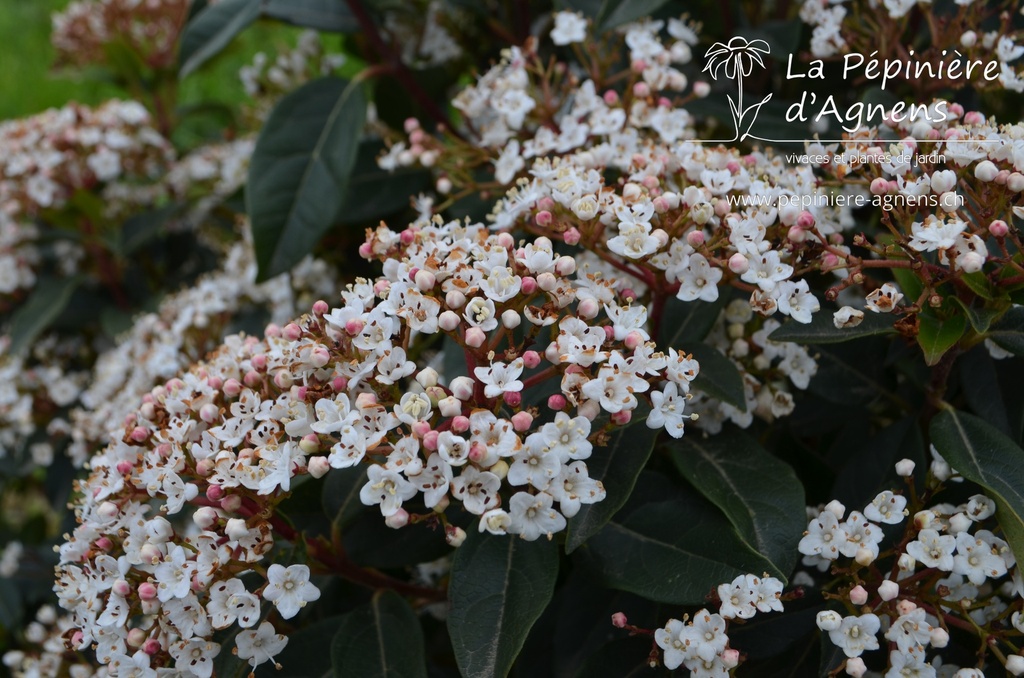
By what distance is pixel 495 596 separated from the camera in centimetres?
146

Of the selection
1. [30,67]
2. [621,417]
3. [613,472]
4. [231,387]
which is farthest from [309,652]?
[30,67]

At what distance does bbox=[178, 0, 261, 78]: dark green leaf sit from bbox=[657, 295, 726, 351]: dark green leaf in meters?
1.48

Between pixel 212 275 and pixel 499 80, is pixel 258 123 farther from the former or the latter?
pixel 499 80

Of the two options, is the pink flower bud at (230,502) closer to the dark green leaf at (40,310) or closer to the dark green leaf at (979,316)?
the dark green leaf at (979,316)

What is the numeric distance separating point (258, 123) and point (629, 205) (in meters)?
2.00

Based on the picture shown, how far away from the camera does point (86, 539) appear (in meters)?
1.58

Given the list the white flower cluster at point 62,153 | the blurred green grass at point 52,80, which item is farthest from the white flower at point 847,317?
the blurred green grass at point 52,80

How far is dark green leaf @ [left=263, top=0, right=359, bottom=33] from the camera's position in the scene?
2.52m

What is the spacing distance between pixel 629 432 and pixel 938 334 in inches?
21.3

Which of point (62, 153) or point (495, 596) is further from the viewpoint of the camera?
point (62, 153)

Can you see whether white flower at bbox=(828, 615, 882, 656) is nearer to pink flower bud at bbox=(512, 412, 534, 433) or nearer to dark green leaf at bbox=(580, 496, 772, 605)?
dark green leaf at bbox=(580, 496, 772, 605)

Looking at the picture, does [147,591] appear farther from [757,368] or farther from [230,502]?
[757,368]

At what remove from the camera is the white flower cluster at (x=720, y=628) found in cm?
138

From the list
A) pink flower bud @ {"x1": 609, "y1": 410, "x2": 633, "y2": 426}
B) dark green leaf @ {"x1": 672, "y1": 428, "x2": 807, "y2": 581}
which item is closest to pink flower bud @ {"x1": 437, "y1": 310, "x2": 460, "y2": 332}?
pink flower bud @ {"x1": 609, "y1": 410, "x2": 633, "y2": 426}
